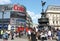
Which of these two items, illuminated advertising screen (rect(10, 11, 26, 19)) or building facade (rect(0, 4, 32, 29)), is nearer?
building facade (rect(0, 4, 32, 29))

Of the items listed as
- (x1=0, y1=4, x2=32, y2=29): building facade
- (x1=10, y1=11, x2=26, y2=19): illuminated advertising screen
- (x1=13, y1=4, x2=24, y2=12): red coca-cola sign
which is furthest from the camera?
(x1=13, y1=4, x2=24, y2=12): red coca-cola sign

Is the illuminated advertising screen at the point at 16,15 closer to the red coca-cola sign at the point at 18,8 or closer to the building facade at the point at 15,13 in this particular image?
the building facade at the point at 15,13

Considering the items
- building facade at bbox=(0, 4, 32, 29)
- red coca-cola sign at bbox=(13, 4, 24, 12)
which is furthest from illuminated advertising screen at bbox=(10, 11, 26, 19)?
red coca-cola sign at bbox=(13, 4, 24, 12)

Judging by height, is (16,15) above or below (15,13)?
below

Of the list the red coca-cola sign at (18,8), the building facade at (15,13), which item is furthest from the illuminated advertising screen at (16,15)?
the red coca-cola sign at (18,8)

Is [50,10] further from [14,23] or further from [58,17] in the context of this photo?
[14,23]

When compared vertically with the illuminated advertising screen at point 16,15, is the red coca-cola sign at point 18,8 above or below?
above

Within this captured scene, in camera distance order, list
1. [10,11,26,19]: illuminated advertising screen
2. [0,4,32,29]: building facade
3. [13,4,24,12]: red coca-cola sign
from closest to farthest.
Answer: [0,4,32,29]: building facade → [10,11,26,19]: illuminated advertising screen → [13,4,24,12]: red coca-cola sign

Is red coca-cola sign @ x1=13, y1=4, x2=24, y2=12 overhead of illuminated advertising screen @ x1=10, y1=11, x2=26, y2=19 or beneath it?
overhead

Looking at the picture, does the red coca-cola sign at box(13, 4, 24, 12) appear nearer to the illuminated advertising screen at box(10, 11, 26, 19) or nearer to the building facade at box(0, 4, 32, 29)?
the building facade at box(0, 4, 32, 29)

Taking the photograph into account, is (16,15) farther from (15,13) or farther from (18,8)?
(18,8)

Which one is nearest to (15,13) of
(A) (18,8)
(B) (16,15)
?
(B) (16,15)

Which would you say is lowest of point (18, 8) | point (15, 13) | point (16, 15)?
point (16, 15)

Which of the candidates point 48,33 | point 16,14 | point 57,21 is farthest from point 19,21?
point 57,21
